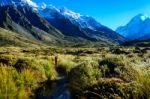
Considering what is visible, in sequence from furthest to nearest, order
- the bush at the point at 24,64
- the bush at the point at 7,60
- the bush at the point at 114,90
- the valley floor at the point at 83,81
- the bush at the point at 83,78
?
the bush at the point at 7,60 < the bush at the point at 24,64 < the bush at the point at 83,78 < the valley floor at the point at 83,81 < the bush at the point at 114,90

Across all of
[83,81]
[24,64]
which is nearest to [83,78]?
[83,81]

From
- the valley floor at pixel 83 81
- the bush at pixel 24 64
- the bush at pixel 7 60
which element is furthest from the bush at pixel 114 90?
the bush at pixel 7 60

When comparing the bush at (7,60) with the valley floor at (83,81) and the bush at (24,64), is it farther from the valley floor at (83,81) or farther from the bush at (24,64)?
the bush at (24,64)

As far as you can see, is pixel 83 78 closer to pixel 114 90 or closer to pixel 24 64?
pixel 114 90

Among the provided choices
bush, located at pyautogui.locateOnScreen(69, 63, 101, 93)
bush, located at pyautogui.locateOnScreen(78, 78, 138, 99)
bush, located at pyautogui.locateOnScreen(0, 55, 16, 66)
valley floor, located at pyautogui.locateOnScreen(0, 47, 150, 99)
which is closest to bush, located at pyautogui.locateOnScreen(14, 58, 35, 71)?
valley floor, located at pyautogui.locateOnScreen(0, 47, 150, 99)

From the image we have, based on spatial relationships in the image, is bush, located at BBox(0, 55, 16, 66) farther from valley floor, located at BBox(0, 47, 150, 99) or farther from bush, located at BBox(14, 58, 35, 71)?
bush, located at BBox(14, 58, 35, 71)

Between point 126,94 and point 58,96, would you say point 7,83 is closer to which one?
point 58,96

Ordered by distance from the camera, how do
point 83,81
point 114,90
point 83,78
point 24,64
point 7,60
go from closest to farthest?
1. point 114,90
2. point 83,81
3. point 83,78
4. point 24,64
5. point 7,60

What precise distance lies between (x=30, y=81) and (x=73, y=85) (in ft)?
7.09

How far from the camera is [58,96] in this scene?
50.6ft

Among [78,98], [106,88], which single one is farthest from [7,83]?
[106,88]

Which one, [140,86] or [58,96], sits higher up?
[140,86]

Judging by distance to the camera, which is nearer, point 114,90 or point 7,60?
point 114,90

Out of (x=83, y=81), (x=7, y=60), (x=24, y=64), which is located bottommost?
(x=83, y=81)
